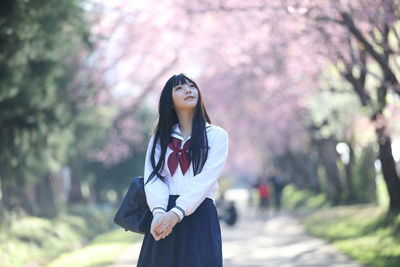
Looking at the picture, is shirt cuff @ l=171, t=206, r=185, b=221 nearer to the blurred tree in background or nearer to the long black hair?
the long black hair

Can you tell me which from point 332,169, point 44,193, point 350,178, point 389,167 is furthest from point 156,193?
point 44,193

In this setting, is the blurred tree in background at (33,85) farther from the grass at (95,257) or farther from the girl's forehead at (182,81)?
the girl's forehead at (182,81)

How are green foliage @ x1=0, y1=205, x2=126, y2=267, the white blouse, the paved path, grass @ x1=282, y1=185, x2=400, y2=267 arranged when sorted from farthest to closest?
green foliage @ x1=0, y1=205, x2=126, y2=267 < the paved path < grass @ x1=282, y1=185, x2=400, y2=267 < the white blouse

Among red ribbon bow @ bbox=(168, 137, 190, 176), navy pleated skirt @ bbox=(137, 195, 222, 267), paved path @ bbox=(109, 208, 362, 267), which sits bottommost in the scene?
navy pleated skirt @ bbox=(137, 195, 222, 267)

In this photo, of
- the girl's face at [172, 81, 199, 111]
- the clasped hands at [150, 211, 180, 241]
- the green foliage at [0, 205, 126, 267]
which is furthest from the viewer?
the green foliage at [0, 205, 126, 267]

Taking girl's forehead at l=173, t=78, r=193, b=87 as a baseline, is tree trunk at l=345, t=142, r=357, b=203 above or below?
above

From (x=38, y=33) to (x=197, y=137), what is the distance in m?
8.36

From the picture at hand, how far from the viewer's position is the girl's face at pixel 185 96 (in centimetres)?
445

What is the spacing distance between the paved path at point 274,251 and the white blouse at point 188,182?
6.21 m

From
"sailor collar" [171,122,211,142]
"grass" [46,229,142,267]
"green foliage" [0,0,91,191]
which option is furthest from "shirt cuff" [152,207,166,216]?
"grass" [46,229,142,267]

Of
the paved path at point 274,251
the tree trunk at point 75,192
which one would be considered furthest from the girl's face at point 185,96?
the tree trunk at point 75,192

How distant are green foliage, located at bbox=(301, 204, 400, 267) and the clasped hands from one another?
616 centimetres

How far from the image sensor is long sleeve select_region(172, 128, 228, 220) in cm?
409

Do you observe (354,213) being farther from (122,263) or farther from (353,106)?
(122,263)
